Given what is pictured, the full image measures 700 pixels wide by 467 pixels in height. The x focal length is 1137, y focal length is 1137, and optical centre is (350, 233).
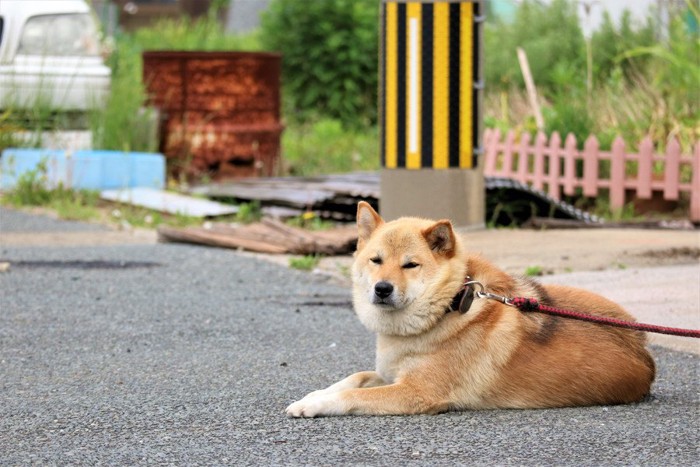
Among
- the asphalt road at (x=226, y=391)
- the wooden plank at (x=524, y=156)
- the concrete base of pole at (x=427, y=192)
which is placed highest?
the wooden plank at (x=524, y=156)

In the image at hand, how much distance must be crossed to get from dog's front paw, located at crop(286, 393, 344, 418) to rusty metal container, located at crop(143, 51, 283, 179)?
940 cm

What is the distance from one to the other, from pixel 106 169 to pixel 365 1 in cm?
927

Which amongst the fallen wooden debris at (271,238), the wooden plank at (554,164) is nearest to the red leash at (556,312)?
the fallen wooden debris at (271,238)

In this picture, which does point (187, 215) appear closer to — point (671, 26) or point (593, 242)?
point (593, 242)

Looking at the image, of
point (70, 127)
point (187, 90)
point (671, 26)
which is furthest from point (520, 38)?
point (70, 127)

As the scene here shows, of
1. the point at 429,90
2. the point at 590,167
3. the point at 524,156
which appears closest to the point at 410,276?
the point at 429,90

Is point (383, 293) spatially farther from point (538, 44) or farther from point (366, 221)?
point (538, 44)

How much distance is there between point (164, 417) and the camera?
14.6 feet

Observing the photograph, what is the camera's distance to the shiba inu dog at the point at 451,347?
4449mm

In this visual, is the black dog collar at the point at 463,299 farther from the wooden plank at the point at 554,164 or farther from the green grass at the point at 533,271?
the wooden plank at the point at 554,164

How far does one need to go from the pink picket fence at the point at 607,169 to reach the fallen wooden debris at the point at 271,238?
10.0 ft

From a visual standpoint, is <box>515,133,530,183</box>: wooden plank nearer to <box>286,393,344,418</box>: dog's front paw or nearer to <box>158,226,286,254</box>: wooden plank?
<box>158,226,286,254</box>: wooden plank

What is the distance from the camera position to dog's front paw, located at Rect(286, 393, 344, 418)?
14.4 feet

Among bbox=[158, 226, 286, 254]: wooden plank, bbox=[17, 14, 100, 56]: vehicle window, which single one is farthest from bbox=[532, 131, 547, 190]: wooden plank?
bbox=[17, 14, 100, 56]: vehicle window
